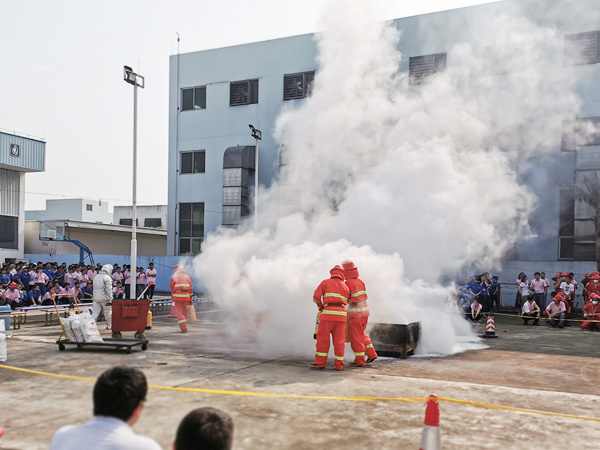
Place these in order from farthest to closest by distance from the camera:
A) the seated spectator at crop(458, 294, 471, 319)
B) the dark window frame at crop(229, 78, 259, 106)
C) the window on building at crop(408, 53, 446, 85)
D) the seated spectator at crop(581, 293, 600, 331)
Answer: the dark window frame at crop(229, 78, 259, 106)
the window on building at crop(408, 53, 446, 85)
the seated spectator at crop(458, 294, 471, 319)
the seated spectator at crop(581, 293, 600, 331)

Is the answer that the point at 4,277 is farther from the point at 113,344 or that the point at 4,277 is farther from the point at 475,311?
the point at 475,311

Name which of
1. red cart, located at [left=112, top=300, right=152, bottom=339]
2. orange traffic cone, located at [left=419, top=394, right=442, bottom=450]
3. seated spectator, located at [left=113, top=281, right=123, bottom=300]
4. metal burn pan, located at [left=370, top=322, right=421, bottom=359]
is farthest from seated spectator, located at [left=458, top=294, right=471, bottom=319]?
orange traffic cone, located at [left=419, top=394, right=442, bottom=450]

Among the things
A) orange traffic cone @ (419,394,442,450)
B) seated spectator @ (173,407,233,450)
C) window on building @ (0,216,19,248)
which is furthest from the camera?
window on building @ (0,216,19,248)

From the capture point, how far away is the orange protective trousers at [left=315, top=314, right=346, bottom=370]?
783 cm

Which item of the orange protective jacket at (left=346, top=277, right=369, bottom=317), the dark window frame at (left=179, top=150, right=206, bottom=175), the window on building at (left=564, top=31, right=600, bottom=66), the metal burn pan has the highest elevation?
the window on building at (left=564, top=31, right=600, bottom=66)

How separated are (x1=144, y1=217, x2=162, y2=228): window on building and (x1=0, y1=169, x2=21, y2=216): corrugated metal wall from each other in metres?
17.7

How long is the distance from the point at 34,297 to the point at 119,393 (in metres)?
16.1

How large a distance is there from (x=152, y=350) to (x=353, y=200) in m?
7.65

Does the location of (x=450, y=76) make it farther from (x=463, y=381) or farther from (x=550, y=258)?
(x=463, y=381)

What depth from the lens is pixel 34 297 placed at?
16.4m

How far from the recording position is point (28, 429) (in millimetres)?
4988

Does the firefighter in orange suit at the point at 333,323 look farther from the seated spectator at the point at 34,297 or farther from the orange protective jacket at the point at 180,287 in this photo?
the seated spectator at the point at 34,297

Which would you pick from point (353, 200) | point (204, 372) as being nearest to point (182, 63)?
point (353, 200)

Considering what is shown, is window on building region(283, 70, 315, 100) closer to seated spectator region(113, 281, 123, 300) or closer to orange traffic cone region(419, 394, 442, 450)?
seated spectator region(113, 281, 123, 300)
